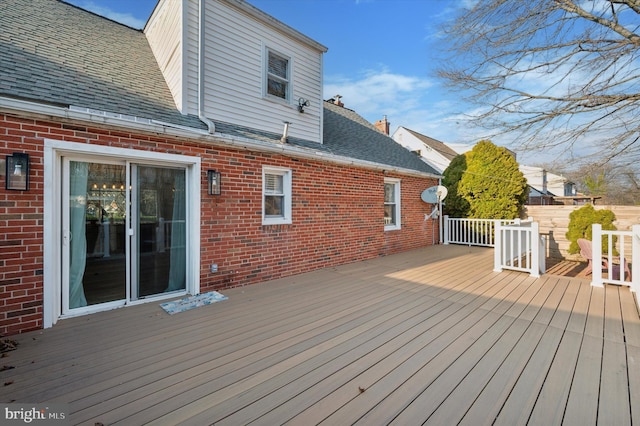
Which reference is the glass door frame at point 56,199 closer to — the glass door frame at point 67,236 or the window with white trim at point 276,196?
the glass door frame at point 67,236

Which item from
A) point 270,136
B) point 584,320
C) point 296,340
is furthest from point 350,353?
point 270,136

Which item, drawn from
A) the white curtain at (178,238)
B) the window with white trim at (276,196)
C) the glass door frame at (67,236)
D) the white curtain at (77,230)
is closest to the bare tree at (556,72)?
the window with white trim at (276,196)

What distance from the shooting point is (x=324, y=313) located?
12.9ft

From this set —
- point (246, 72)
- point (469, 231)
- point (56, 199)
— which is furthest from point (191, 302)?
point (469, 231)

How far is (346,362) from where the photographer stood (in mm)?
2680

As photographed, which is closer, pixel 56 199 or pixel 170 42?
pixel 56 199

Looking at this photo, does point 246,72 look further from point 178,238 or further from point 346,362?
point 346,362

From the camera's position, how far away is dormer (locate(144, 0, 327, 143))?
17.1 feet

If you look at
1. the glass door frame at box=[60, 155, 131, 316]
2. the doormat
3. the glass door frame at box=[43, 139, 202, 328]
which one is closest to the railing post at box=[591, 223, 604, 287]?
the doormat

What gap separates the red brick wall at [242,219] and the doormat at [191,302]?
0.25m

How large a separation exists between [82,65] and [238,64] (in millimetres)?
2566

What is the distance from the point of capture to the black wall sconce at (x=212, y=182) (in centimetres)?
482

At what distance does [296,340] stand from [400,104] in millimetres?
9049

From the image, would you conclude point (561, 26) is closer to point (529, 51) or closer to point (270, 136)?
point (529, 51)
